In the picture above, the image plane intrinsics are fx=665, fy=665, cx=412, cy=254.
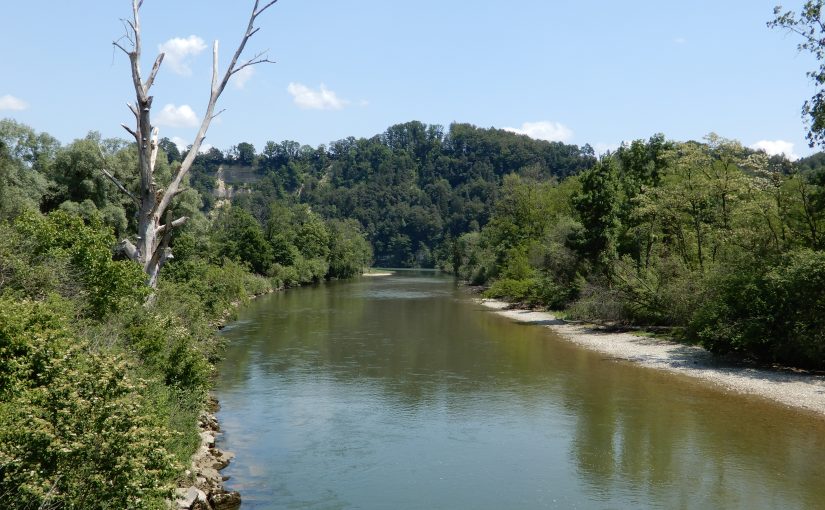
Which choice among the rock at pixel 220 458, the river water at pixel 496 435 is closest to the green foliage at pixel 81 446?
the river water at pixel 496 435

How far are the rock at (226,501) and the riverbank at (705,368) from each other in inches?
728

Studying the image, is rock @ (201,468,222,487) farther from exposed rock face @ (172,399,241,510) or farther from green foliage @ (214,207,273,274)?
green foliage @ (214,207,273,274)

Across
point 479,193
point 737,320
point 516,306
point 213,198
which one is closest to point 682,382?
point 737,320

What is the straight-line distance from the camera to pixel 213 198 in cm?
19812

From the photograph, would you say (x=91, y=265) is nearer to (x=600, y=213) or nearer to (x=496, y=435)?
(x=496, y=435)

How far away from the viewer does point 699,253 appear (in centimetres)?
4003

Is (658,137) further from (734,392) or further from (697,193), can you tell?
(734,392)

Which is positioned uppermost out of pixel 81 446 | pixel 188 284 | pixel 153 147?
pixel 153 147

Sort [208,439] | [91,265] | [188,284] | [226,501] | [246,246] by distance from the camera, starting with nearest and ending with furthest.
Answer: [226,501], [91,265], [208,439], [188,284], [246,246]

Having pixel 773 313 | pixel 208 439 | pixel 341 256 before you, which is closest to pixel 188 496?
pixel 208 439

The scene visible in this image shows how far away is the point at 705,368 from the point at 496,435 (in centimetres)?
1403

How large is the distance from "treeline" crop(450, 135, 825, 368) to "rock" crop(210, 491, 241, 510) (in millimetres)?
22129

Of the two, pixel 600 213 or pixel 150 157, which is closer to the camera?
pixel 150 157

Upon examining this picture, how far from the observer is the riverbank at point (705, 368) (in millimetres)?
24062
